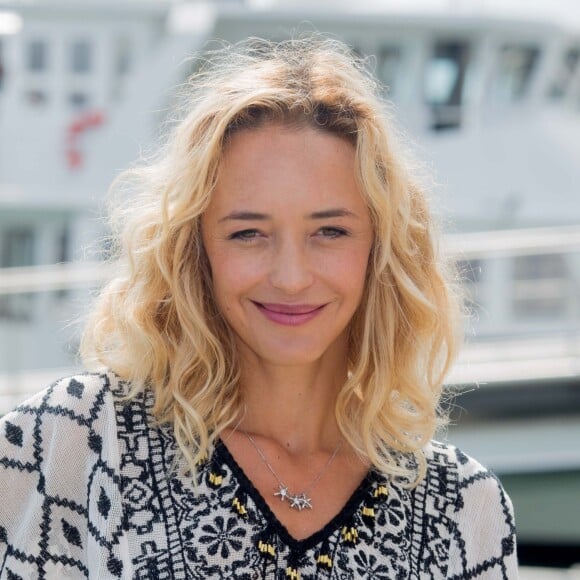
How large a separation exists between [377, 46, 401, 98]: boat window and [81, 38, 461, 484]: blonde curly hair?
7001 millimetres

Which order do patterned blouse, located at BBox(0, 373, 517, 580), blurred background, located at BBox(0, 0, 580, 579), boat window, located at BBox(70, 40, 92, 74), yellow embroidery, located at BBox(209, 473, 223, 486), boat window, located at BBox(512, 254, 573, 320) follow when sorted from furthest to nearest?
boat window, located at BBox(70, 40, 92, 74) < blurred background, located at BBox(0, 0, 580, 579) < boat window, located at BBox(512, 254, 573, 320) < yellow embroidery, located at BBox(209, 473, 223, 486) < patterned blouse, located at BBox(0, 373, 517, 580)

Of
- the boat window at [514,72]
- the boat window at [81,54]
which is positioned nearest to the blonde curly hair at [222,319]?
the boat window at [514,72]

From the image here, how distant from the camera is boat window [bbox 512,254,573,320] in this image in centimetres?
766

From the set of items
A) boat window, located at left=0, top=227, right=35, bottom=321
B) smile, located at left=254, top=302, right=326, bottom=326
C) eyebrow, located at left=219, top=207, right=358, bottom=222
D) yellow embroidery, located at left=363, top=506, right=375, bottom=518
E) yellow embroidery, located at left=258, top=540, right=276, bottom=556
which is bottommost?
yellow embroidery, located at left=258, top=540, right=276, bottom=556

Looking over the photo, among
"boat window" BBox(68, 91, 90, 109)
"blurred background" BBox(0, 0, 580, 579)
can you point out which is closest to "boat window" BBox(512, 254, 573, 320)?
"blurred background" BBox(0, 0, 580, 579)

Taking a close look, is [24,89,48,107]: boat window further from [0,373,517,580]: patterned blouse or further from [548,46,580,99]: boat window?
[0,373,517,580]: patterned blouse

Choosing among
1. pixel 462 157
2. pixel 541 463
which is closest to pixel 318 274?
pixel 541 463

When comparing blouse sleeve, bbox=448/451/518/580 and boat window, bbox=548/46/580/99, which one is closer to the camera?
blouse sleeve, bbox=448/451/518/580

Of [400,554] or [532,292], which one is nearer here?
[400,554]

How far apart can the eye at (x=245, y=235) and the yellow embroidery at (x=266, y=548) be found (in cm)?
52

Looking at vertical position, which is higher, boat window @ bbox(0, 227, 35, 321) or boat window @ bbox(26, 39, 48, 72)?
boat window @ bbox(26, 39, 48, 72)

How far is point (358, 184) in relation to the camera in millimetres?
1946

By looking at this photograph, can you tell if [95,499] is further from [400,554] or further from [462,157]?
[462,157]

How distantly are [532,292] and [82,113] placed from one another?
170 inches
